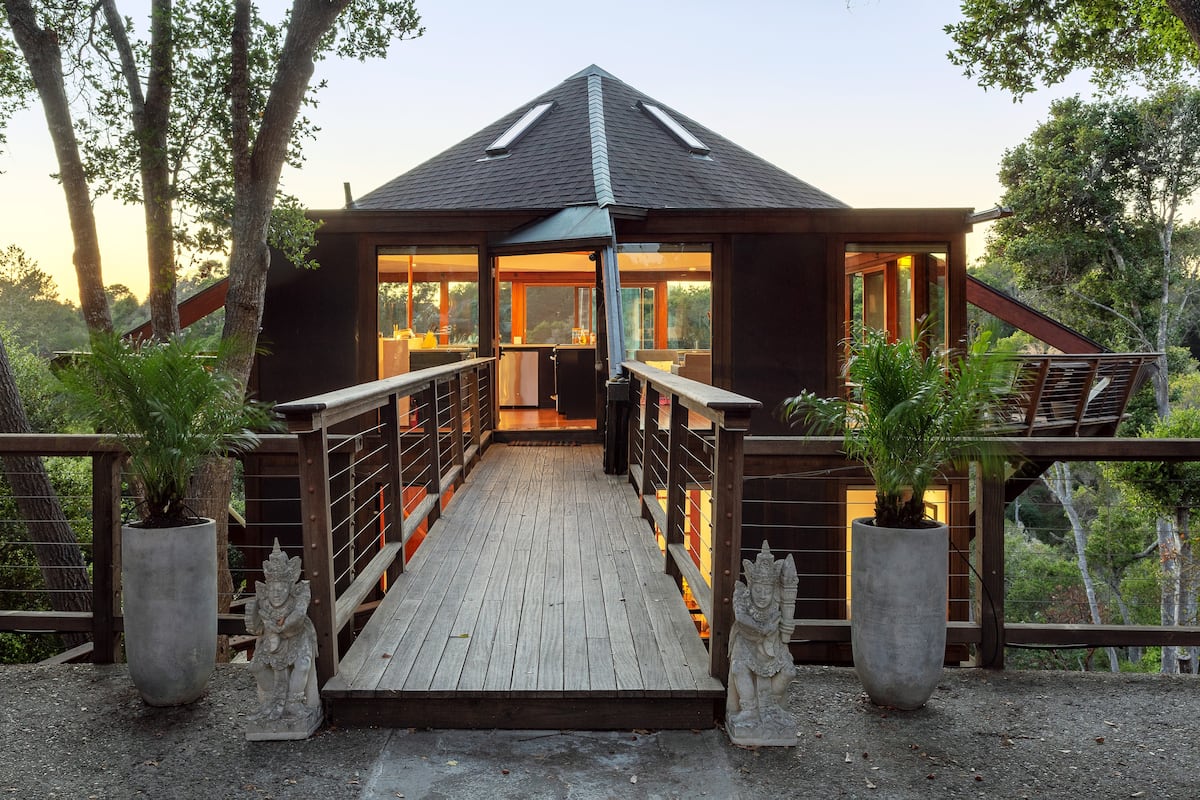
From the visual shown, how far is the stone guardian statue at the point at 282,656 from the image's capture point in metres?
2.80

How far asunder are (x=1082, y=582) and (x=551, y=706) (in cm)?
1932

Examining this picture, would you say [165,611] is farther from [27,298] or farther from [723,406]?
[27,298]

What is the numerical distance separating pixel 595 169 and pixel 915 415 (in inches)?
313

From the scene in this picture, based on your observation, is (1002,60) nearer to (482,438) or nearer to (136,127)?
(482,438)

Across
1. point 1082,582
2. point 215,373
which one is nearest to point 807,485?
point 215,373

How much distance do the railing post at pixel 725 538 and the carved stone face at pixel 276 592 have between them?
4.41 ft

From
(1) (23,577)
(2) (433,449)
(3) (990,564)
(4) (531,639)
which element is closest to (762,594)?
(4) (531,639)

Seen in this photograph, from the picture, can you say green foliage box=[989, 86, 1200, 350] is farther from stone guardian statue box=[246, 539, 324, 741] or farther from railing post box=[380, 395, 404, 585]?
stone guardian statue box=[246, 539, 324, 741]

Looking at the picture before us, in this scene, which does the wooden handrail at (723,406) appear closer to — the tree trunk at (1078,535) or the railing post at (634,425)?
the railing post at (634,425)

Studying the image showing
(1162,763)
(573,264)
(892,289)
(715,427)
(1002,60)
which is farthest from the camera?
(573,264)

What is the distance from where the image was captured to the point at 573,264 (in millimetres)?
12383

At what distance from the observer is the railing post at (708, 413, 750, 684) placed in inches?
116

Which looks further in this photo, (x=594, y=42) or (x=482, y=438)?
(x=594, y=42)

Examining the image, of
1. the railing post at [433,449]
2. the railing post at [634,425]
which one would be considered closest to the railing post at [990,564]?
the railing post at [433,449]
